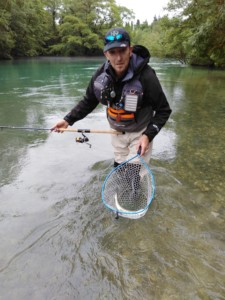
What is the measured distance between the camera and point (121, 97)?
3.42 metres

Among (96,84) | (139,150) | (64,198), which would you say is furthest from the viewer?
(64,198)

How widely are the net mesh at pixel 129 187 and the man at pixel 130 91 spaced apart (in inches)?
11.5

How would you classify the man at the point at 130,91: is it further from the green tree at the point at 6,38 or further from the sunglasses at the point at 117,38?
the green tree at the point at 6,38

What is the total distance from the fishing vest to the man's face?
181mm

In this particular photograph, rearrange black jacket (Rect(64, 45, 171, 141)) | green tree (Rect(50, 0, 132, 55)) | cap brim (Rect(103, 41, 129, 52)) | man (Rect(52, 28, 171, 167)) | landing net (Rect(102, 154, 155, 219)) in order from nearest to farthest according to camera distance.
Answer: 1. cap brim (Rect(103, 41, 129, 52))
2. man (Rect(52, 28, 171, 167))
3. black jacket (Rect(64, 45, 171, 141))
4. landing net (Rect(102, 154, 155, 219))
5. green tree (Rect(50, 0, 132, 55))

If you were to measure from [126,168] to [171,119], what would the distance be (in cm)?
569

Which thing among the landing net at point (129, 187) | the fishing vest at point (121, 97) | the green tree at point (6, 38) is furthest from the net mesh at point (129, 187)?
the green tree at point (6, 38)

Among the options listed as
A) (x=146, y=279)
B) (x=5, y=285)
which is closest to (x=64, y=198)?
(x=5, y=285)

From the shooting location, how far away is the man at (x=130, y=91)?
3.14 m

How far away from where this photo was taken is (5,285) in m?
2.84

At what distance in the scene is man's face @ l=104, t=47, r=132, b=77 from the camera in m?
3.11

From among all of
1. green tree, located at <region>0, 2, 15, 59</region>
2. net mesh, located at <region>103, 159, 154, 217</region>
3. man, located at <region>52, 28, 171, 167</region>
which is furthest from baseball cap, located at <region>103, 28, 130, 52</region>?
green tree, located at <region>0, 2, 15, 59</region>

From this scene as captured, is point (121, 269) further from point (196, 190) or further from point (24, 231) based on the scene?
point (196, 190)

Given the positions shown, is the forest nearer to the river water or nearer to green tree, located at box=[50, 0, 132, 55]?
green tree, located at box=[50, 0, 132, 55]
